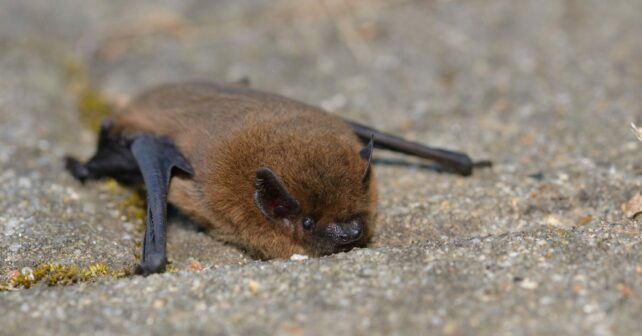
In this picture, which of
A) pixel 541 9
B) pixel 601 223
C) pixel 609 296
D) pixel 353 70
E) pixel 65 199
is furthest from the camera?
pixel 541 9

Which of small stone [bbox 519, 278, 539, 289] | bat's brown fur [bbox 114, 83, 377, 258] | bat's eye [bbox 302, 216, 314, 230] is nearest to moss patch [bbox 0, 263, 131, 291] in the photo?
bat's brown fur [bbox 114, 83, 377, 258]

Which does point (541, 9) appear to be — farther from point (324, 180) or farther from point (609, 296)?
point (609, 296)

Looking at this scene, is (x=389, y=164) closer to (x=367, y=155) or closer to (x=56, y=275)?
(x=367, y=155)

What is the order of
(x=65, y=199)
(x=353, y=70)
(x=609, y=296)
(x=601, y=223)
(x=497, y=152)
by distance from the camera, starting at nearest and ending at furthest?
1. (x=609, y=296)
2. (x=601, y=223)
3. (x=65, y=199)
4. (x=497, y=152)
5. (x=353, y=70)

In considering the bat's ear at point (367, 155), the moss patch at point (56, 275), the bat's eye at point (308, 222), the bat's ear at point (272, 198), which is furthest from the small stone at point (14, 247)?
the bat's ear at point (367, 155)

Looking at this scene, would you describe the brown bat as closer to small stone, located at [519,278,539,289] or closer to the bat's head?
the bat's head

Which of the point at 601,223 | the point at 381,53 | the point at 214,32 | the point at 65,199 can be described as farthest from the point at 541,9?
the point at 65,199
